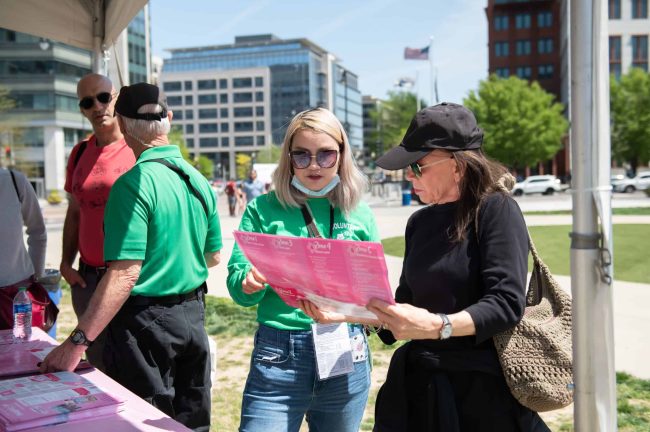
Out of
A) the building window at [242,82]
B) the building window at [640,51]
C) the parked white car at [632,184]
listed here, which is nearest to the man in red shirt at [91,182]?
the parked white car at [632,184]

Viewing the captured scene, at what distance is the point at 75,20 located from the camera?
519 centimetres

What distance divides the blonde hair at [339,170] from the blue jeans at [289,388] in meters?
0.52

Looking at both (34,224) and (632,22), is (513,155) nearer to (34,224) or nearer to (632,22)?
(632,22)

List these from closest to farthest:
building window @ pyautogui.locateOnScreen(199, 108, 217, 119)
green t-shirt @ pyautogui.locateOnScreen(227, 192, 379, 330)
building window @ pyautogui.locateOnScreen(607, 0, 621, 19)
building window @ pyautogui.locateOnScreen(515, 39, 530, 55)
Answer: green t-shirt @ pyautogui.locateOnScreen(227, 192, 379, 330)
building window @ pyautogui.locateOnScreen(607, 0, 621, 19)
building window @ pyautogui.locateOnScreen(515, 39, 530, 55)
building window @ pyautogui.locateOnScreen(199, 108, 217, 119)

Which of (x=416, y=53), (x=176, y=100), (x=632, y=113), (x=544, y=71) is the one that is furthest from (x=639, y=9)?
(x=176, y=100)

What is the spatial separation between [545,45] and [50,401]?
9197cm

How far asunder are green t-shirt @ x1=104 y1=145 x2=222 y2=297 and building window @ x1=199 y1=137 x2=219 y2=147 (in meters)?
139

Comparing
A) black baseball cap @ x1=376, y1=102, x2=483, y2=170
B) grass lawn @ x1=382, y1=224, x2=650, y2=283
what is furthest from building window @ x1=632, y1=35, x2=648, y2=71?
black baseball cap @ x1=376, y1=102, x2=483, y2=170

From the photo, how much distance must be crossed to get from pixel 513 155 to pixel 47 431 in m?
69.8

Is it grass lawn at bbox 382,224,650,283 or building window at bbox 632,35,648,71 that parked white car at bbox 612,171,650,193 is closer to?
grass lawn at bbox 382,224,650,283

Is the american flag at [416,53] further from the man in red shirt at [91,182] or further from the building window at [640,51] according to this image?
the building window at [640,51]

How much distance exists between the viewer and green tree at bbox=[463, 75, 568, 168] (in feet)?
218

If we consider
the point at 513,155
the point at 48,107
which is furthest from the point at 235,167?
the point at 513,155

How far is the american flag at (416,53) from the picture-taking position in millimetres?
35281
